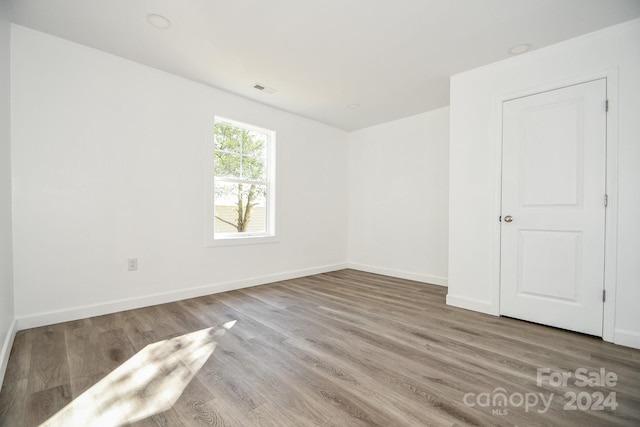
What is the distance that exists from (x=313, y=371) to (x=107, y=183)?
107 inches

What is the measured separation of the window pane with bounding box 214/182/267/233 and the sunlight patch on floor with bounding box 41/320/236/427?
192 centimetres

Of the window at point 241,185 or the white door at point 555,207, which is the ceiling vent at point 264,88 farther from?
the white door at point 555,207

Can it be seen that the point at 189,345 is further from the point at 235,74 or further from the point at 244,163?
the point at 235,74

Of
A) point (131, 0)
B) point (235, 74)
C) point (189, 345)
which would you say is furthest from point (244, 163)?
point (189, 345)

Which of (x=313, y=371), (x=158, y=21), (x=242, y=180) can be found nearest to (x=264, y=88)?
(x=242, y=180)

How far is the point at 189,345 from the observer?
222cm

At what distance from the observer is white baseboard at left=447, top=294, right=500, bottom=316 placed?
9.82 feet

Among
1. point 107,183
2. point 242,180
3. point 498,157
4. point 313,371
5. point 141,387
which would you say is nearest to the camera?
point 141,387

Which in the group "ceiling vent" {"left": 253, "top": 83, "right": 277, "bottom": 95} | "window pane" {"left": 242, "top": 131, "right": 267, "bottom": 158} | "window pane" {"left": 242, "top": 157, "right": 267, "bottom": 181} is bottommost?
"window pane" {"left": 242, "top": 157, "right": 267, "bottom": 181}

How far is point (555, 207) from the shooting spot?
8.79ft

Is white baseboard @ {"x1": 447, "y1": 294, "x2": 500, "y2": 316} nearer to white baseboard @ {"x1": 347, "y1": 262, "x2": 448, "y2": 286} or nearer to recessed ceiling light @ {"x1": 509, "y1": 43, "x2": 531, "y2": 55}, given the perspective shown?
white baseboard @ {"x1": 347, "y1": 262, "x2": 448, "y2": 286}

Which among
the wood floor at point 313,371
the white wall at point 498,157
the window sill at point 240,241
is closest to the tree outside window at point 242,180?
the window sill at point 240,241

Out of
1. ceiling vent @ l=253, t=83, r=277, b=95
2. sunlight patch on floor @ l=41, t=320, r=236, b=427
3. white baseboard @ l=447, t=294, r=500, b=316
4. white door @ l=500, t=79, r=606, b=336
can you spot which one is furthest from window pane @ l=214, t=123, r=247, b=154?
white baseboard @ l=447, t=294, r=500, b=316

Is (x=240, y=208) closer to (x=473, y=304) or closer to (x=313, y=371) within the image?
(x=313, y=371)
